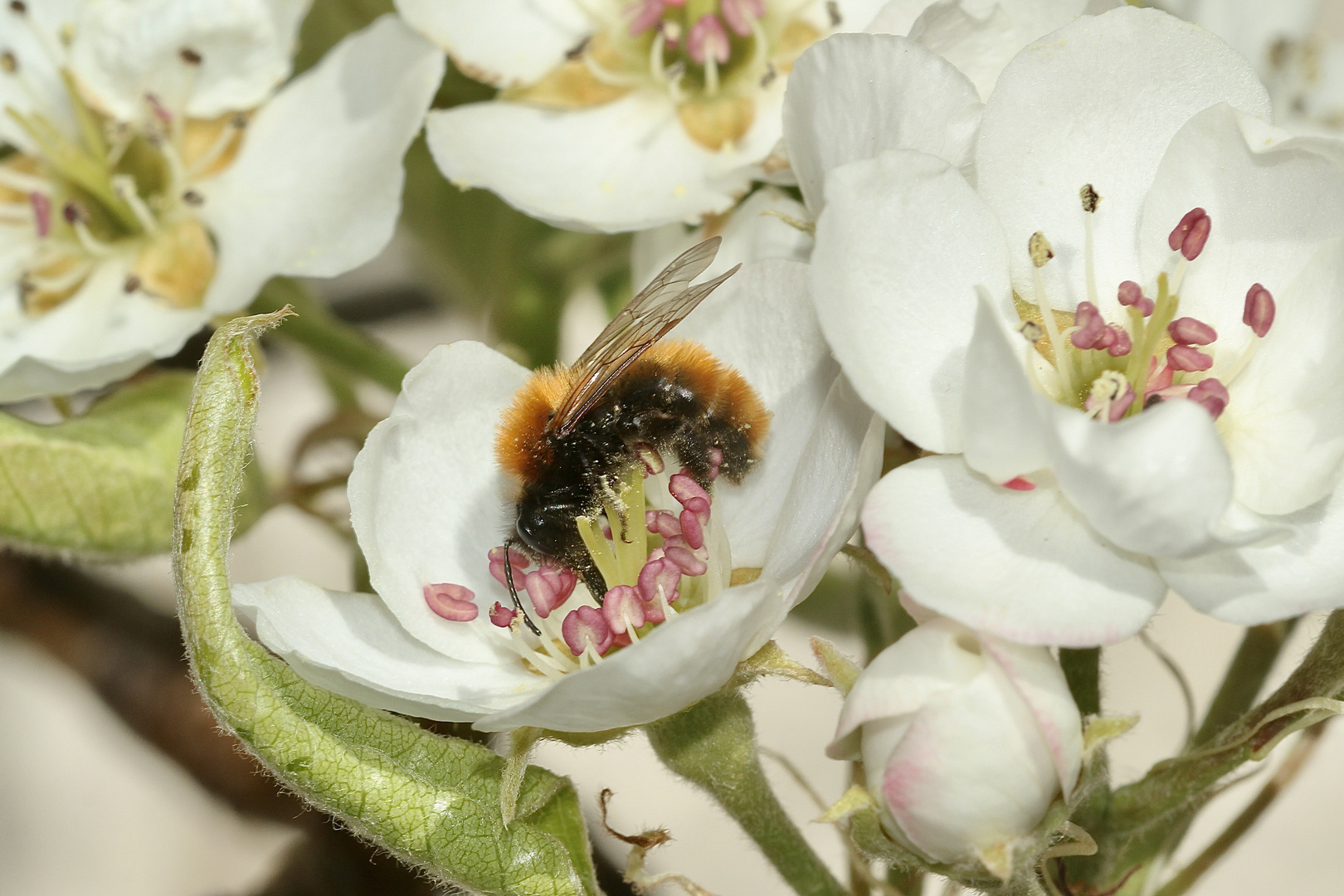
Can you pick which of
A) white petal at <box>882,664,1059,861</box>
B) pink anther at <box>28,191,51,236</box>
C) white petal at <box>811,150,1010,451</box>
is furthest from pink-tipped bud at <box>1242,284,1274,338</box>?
pink anther at <box>28,191,51,236</box>

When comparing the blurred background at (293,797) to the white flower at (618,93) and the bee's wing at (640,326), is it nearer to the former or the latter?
the white flower at (618,93)

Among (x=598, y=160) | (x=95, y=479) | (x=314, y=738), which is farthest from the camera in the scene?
(x=598, y=160)

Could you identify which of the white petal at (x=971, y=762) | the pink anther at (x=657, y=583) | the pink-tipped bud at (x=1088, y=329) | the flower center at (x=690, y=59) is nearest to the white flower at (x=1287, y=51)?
the flower center at (x=690, y=59)

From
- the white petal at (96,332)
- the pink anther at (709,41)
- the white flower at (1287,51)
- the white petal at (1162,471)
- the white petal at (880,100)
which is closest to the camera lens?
the white petal at (1162,471)

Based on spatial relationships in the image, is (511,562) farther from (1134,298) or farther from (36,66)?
(36,66)

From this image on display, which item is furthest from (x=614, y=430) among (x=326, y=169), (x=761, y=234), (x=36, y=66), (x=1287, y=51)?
(x=1287, y=51)

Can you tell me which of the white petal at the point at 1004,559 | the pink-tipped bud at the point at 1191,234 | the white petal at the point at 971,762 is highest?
the pink-tipped bud at the point at 1191,234

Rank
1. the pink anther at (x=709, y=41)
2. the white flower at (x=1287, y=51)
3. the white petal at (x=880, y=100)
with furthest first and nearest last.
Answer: the white flower at (x=1287, y=51)
the pink anther at (x=709, y=41)
the white petal at (x=880, y=100)
